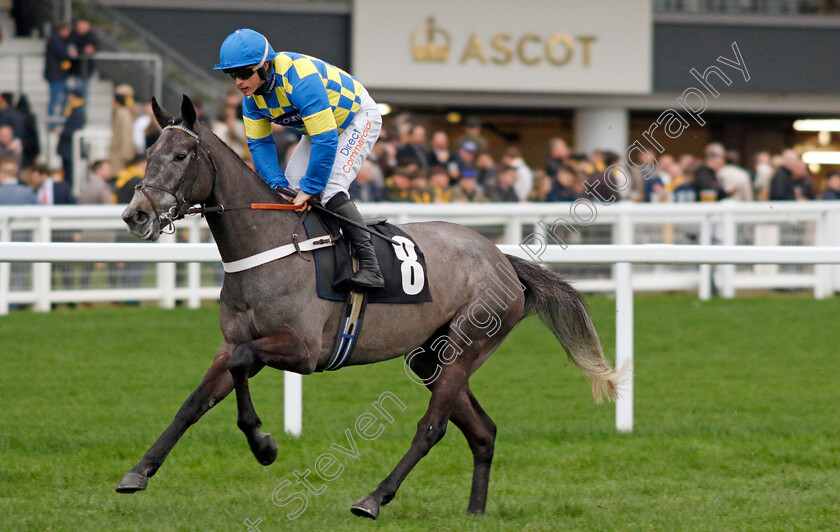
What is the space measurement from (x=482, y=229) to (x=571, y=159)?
6.91 ft

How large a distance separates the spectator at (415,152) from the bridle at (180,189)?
301 inches

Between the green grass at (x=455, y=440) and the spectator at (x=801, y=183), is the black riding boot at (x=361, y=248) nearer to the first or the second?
the green grass at (x=455, y=440)

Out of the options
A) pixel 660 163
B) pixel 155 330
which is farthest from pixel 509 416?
pixel 660 163

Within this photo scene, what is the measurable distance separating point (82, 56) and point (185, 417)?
10206 mm

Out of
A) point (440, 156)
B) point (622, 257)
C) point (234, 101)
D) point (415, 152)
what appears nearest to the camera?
point (622, 257)

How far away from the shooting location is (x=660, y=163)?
552 inches

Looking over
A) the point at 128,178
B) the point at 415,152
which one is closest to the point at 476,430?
the point at 128,178

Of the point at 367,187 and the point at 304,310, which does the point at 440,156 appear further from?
the point at 304,310

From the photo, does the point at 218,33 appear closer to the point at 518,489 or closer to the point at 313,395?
the point at 313,395

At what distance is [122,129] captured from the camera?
11.7 metres

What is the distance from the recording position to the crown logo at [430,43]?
18078 mm

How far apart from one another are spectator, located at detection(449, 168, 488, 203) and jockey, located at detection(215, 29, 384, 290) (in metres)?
7.03

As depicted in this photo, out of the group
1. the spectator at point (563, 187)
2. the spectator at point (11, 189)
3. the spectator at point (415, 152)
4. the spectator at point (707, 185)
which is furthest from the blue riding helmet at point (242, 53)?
the spectator at point (707, 185)

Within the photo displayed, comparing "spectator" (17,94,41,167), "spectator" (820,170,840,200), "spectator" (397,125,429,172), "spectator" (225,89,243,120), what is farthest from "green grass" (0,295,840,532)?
"spectator" (820,170,840,200)
